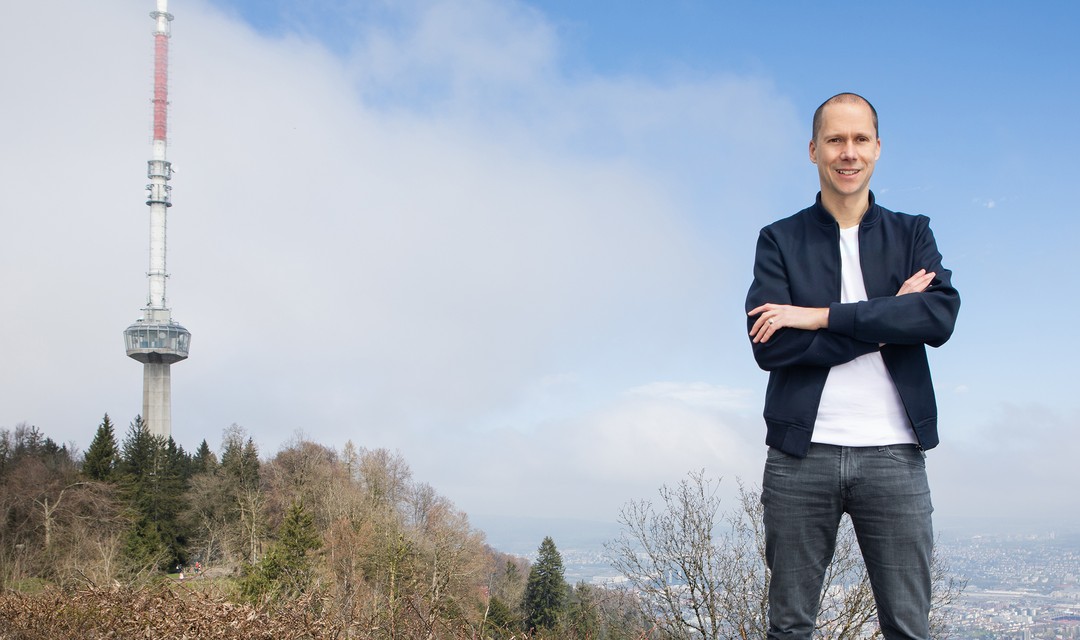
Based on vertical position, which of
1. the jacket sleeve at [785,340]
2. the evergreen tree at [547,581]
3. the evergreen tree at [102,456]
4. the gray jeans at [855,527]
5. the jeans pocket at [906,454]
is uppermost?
the evergreen tree at [102,456]

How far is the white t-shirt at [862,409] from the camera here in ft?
6.70

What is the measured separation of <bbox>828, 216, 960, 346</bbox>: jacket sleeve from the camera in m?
2.00

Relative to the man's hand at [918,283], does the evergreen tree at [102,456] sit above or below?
above

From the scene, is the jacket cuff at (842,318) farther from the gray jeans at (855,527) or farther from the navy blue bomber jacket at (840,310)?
the gray jeans at (855,527)

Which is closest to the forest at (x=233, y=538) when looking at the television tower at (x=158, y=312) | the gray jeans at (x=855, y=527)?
the gray jeans at (x=855, y=527)

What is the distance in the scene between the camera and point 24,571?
28844 mm

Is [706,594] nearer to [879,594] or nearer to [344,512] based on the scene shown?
[879,594]

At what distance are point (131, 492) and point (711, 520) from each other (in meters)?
33.4

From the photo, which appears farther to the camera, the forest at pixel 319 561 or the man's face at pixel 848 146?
the forest at pixel 319 561

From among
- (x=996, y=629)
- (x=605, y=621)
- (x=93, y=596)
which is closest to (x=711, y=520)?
(x=605, y=621)

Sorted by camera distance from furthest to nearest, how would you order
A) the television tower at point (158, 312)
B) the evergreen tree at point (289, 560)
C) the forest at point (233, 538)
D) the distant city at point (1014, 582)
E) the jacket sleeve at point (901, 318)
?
the television tower at point (158, 312), the evergreen tree at point (289, 560), the distant city at point (1014, 582), the forest at point (233, 538), the jacket sleeve at point (901, 318)

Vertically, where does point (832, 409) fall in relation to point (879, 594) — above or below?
above

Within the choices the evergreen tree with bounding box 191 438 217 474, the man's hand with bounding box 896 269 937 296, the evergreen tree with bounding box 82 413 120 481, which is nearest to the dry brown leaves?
the man's hand with bounding box 896 269 937 296

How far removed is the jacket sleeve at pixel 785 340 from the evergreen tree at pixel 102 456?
4432 cm
